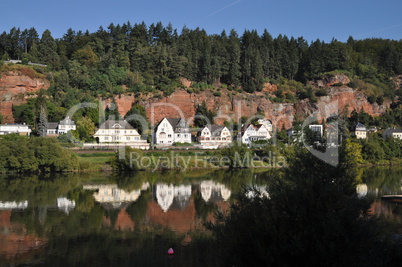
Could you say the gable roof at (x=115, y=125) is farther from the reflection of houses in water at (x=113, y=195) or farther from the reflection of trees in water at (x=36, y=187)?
the reflection of houses in water at (x=113, y=195)

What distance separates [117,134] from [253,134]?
72.1 feet

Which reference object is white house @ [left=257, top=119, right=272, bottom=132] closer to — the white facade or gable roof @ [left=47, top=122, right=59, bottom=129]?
the white facade

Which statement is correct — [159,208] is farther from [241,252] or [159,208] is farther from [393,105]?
[393,105]

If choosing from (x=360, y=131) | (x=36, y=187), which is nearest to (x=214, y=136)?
(x=360, y=131)

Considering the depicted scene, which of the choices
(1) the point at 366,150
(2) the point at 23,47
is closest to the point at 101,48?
(2) the point at 23,47

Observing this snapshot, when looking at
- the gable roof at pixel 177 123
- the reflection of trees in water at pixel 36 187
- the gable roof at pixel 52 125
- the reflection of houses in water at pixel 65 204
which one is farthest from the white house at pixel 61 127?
the reflection of houses in water at pixel 65 204

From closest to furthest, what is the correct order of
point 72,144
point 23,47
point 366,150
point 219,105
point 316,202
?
1. point 316,202
2. point 72,144
3. point 366,150
4. point 219,105
5. point 23,47

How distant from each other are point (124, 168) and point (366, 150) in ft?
114

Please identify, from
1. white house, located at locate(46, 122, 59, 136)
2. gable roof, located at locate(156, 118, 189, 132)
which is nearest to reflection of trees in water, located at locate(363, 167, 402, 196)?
gable roof, located at locate(156, 118, 189, 132)

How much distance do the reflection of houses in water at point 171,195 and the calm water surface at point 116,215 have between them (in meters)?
0.08

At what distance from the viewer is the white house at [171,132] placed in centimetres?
6328

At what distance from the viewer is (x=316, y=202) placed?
425 inches

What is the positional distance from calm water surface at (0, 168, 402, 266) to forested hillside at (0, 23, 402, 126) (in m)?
29.9

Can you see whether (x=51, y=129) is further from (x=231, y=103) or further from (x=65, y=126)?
(x=231, y=103)
